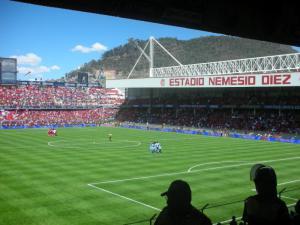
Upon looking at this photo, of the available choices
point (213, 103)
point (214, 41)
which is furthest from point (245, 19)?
point (214, 41)

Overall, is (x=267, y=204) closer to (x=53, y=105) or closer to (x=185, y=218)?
(x=185, y=218)

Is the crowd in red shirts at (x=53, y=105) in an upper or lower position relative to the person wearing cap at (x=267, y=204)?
upper

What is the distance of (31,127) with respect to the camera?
254 feet

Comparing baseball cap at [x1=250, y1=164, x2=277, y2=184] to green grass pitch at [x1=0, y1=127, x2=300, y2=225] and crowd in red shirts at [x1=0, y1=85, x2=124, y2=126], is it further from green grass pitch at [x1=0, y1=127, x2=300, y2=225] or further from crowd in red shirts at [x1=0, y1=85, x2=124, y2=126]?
crowd in red shirts at [x1=0, y1=85, x2=124, y2=126]

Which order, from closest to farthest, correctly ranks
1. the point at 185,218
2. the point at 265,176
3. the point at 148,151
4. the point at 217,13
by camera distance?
the point at 185,218, the point at 265,176, the point at 217,13, the point at 148,151

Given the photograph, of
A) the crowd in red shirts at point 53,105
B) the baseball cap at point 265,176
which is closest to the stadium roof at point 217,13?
the baseball cap at point 265,176

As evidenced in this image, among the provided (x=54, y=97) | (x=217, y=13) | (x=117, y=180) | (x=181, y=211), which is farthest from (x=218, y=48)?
(x=181, y=211)

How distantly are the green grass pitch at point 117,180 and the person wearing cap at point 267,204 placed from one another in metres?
5.87

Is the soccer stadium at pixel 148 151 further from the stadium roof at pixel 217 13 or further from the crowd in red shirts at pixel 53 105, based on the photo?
the stadium roof at pixel 217 13

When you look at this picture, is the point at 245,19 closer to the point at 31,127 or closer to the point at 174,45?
the point at 31,127

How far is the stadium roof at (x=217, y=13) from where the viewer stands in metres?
8.84

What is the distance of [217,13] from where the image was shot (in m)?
10.5

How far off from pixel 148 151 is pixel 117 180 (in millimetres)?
15409

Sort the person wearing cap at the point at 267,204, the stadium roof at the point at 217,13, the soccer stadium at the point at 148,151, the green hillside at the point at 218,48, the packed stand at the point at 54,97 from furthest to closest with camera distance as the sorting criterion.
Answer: the green hillside at the point at 218,48 → the packed stand at the point at 54,97 → the soccer stadium at the point at 148,151 → the stadium roof at the point at 217,13 → the person wearing cap at the point at 267,204
